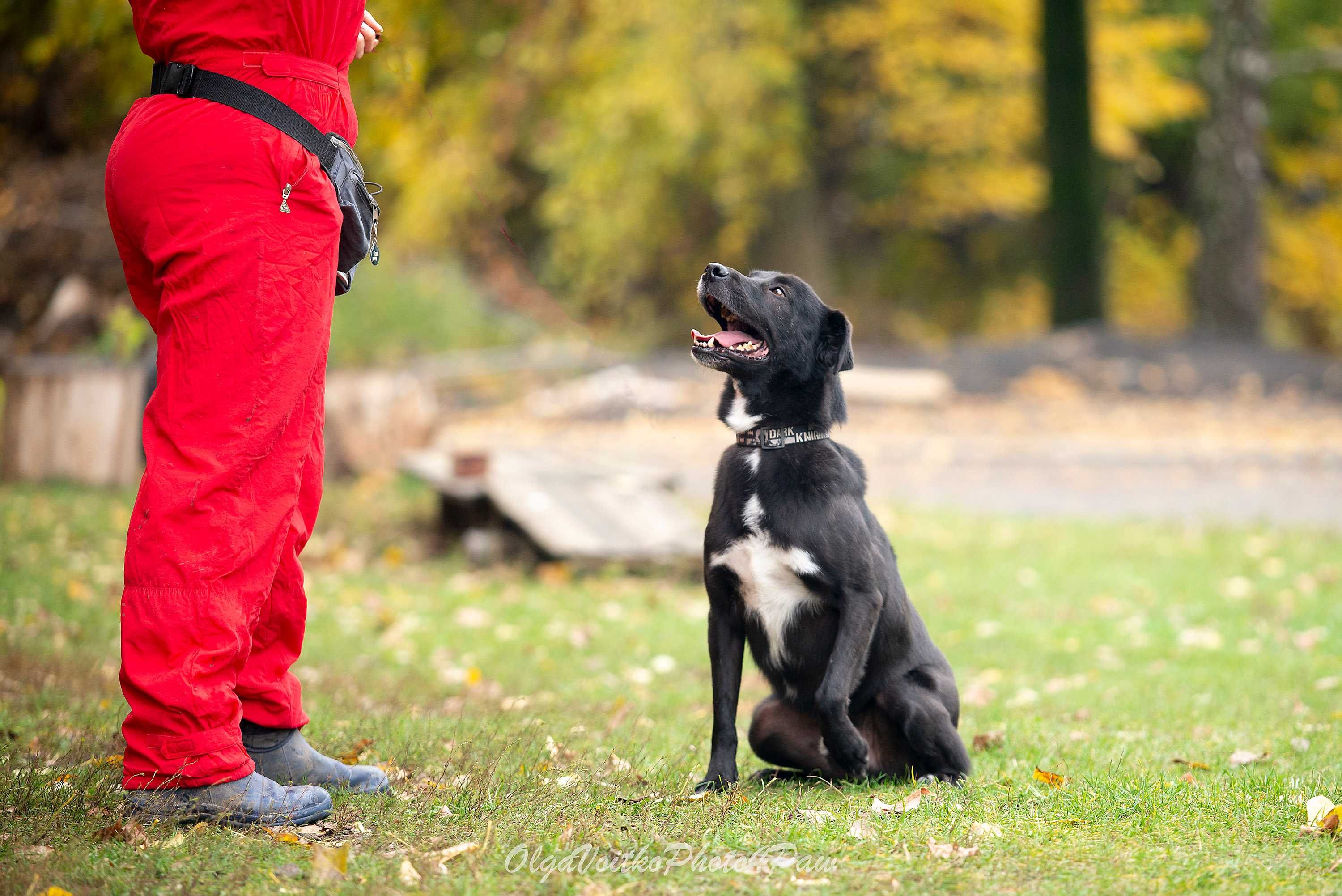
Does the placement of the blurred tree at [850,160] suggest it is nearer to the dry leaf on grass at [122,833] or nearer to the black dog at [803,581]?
the black dog at [803,581]

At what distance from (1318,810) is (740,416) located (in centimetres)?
180

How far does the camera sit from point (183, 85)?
2.82 meters

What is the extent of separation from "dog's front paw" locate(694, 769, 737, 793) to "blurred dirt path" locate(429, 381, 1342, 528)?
5913 mm

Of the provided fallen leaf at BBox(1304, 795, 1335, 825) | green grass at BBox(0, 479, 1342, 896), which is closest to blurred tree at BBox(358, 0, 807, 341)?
green grass at BBox(0, 479, 1342, 896)

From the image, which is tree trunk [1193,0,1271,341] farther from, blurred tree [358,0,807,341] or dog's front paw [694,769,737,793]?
dog's front paw [694,769,737,793]

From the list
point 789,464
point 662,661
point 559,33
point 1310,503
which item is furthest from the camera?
point 559,33

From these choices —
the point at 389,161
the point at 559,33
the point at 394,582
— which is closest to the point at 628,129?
the point at 559,33

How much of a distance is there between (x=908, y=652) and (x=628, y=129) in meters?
18.7

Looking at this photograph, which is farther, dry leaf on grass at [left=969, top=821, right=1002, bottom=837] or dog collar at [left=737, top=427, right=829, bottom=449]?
dog collar at [left=737, top=427, right=829, bottom=449]

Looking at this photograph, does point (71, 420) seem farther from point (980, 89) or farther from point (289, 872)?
point (980, 89)

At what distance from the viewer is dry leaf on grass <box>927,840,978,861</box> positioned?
8.71 feet

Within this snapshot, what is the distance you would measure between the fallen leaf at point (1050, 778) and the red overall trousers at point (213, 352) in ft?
6.97

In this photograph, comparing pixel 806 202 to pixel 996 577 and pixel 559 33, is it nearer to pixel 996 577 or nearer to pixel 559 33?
pixel 559 33

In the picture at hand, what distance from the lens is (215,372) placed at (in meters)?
2.77
